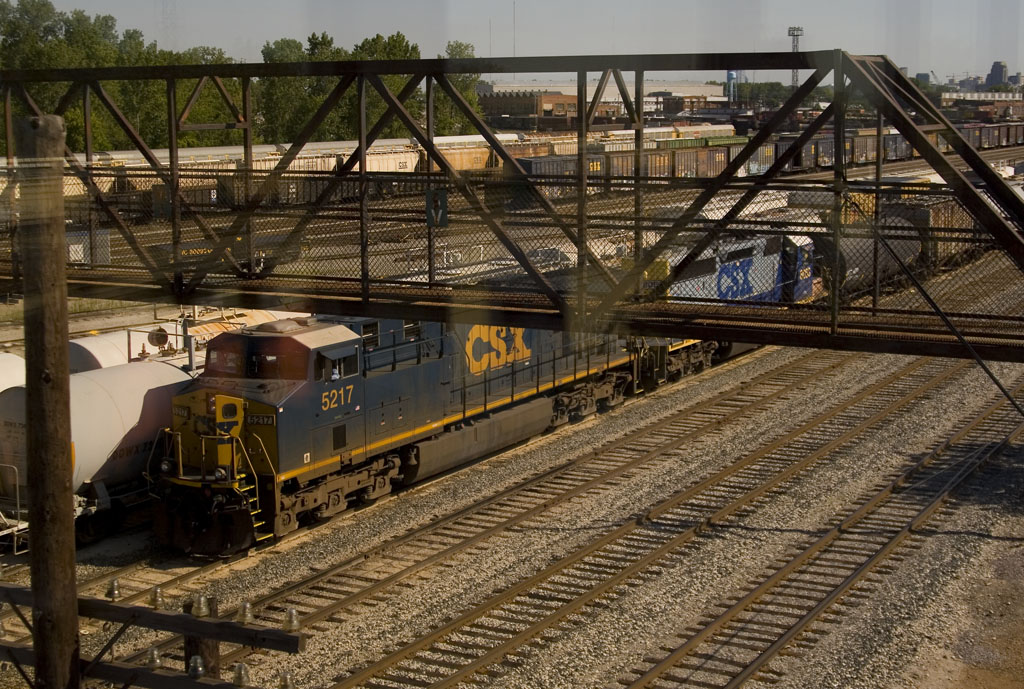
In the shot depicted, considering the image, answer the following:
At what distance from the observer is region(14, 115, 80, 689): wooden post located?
Result: 18.8ft

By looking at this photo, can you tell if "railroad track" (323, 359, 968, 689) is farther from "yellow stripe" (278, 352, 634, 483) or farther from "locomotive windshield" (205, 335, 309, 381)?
"locomotive windshield" (205, 335, 309, 381)

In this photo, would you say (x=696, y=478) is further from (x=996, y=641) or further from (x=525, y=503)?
(x=996, y=641)

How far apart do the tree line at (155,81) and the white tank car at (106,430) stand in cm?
304

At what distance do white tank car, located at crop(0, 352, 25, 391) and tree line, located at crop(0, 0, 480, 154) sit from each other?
3.09 m

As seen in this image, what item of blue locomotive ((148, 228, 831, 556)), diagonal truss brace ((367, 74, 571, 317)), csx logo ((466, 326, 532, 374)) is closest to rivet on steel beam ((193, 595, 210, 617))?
diagonal truss brace ((367, 74, 571, 317))

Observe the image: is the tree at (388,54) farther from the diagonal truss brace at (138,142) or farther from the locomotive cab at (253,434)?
the diagonal truss brace at (138,142)

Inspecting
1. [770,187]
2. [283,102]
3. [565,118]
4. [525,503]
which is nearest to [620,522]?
[525,503]

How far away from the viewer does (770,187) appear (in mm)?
6656

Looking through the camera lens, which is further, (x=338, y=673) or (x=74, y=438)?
(x=74, y=438)

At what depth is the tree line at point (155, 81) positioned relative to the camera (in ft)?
43.8

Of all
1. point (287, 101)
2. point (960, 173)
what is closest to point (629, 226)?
point (960, 173)

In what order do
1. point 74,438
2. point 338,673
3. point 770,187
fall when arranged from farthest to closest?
1. point 74,438
2. point 338,673
3. point 770,187

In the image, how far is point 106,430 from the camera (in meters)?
12.9

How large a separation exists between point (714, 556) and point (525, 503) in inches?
113
